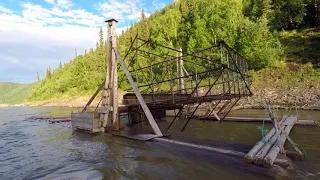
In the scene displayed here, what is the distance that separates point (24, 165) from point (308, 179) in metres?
9.56

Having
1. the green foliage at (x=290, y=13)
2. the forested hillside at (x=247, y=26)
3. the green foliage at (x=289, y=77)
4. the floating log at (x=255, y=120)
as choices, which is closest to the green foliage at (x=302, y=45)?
the forested hillside at (x=247, y=26)

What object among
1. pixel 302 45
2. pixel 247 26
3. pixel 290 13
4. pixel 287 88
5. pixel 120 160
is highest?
pixel 290 13

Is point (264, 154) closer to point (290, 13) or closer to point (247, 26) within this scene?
point (247, 26)

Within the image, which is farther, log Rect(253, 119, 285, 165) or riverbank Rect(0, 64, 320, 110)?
riverbank Rect(0, 64, 320, 110)

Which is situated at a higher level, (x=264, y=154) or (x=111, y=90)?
(x=111, y=90)

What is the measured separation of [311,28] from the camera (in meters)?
50.6

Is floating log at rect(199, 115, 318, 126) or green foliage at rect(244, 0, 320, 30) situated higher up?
green foliage at rect(244, 0, 320, 30)

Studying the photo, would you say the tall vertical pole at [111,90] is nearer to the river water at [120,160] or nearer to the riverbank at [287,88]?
the river water at [120,160]

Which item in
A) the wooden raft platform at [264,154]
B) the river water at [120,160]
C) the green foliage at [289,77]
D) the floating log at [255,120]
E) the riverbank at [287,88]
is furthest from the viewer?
the green foliage at [289,77]

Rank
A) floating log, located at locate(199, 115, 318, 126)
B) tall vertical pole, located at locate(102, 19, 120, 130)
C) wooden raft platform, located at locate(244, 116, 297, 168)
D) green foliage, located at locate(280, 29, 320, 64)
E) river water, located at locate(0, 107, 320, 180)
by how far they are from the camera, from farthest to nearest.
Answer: green foliage, located at locate(280, 29, 320, 64), floating log, located at locate(199, 115, 318, 126), tall vertical pole, located at locate(102, 19, 120, 130), river water, located at locate(0, 107, 320, 180), wooden raft platform, located at locate(244, 116, 297, 168)

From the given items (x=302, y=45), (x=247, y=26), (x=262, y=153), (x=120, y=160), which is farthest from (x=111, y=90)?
(x=302, y=45)

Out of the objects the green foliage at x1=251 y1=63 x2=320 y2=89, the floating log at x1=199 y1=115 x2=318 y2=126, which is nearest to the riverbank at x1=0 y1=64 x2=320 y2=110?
the green foliage at x1=251 y1=63 x2=320 y2=89

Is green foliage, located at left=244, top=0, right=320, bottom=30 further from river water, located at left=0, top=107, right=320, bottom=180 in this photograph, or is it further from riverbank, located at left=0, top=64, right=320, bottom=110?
river water, located at left=0, top=107, right=320, bottom=180

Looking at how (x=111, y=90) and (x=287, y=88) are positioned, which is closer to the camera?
(x=111, y=90)
